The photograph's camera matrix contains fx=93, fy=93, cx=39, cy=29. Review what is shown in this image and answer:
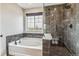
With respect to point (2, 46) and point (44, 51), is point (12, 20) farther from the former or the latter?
point (44, 51)

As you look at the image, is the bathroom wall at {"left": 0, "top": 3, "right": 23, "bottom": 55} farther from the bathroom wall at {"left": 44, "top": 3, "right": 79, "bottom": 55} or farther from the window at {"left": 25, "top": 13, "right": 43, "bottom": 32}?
the bathroom wall at {"left": 44, "top": 3, "right": 79, "bottom": 55}

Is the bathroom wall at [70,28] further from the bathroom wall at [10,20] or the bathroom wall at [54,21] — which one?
the bathroom wall at [10,20]

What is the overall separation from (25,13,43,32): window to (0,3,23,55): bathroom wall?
132mm

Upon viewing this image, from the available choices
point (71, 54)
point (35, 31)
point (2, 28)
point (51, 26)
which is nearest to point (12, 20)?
point (2, 28)

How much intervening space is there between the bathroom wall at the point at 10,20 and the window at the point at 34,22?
0.13m

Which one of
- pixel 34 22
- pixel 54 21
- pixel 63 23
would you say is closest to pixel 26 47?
pixel 34 22

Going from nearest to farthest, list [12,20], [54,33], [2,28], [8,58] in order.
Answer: [8,58] → [2,28] → [12,20] → [54,33]

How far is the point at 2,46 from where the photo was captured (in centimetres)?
156

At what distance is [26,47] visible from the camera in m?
1.70

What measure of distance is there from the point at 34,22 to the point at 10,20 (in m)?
0.44

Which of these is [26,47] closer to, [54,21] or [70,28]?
[54,21]

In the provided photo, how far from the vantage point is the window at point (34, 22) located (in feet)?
5.65

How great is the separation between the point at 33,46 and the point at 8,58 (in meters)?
0.48

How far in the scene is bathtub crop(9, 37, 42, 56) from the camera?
160 cm
